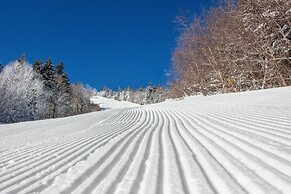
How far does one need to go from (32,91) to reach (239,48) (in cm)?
3517

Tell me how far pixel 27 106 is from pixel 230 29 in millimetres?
32747

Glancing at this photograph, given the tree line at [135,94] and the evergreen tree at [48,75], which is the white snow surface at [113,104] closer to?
the tree line at [135,94]

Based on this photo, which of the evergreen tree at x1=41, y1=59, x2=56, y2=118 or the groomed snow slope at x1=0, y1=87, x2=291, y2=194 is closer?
the groomed snow slope at x1=0, y1=87, x2=291, y2=194

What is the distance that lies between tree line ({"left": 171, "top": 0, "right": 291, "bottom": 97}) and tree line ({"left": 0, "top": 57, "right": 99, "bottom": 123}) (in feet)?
70.6

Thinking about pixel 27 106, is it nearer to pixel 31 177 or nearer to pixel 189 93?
pixel 189 93

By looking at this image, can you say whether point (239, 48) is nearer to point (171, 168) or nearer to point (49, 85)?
point (171, 168)

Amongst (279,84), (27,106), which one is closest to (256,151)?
(279,84)

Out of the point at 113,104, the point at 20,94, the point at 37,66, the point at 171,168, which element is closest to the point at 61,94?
the point at 37,66

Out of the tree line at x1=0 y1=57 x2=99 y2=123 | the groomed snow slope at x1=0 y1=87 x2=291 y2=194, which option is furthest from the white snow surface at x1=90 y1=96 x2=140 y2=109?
the groomed snow slope at x1=0 y1=87 x2=291 y2=194

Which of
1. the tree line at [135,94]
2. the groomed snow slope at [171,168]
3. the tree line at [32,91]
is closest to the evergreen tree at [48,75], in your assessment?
the tree line at [32,91]

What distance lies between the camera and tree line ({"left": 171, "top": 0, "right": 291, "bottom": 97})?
71.9 feet

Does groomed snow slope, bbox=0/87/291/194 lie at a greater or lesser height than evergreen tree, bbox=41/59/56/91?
lesser

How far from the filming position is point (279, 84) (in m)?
23.3

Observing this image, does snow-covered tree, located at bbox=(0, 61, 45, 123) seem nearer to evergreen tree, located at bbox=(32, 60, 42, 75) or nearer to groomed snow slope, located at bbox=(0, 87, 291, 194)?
evergreen tree, located at bbox=(32, 60, 42, 75)
